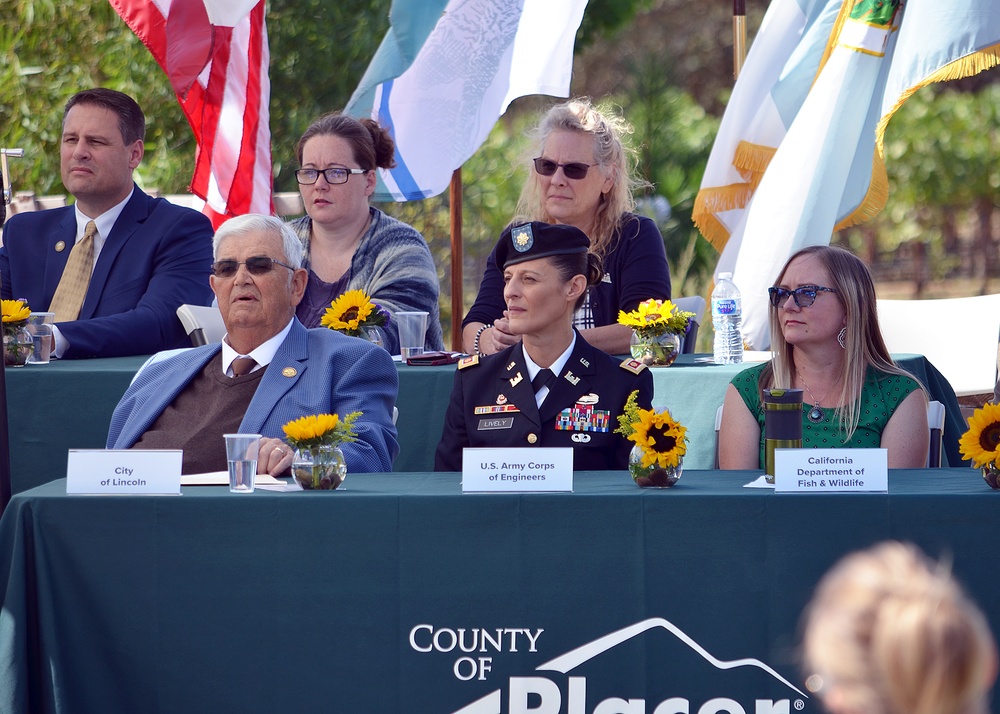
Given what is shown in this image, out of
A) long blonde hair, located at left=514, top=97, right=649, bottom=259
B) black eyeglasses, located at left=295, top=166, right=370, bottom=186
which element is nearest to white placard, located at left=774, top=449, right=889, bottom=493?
long blonde hair, located at left=514, top=97, right=649, bottom=259

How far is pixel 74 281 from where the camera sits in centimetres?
492

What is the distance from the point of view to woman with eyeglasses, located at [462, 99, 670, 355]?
4.85m

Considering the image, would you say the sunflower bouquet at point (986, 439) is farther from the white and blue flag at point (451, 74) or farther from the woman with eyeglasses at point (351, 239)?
the white and blue flag at point (451, 74)

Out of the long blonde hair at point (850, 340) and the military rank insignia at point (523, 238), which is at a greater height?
the military rank insignia at point (523, 238)

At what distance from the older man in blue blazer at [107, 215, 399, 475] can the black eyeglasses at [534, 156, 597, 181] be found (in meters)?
1.37

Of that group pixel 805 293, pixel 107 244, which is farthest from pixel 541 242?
pixel 107 244

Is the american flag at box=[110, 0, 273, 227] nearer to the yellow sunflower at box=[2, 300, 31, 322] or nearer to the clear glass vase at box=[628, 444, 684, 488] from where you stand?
the yellow sunflower at box=[2, 300, 31, 322]

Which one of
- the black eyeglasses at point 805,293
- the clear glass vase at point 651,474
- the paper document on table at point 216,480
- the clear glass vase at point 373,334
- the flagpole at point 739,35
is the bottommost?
the paper document on table at point 216,480

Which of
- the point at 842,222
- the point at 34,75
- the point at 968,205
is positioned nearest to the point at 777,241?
the point at 842,222

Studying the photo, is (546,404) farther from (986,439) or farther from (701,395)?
(986,439)

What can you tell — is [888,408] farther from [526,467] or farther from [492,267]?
[492,267]

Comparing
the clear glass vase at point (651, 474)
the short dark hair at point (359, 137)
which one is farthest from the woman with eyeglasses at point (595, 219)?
the clear glass vase at point (651, 474)

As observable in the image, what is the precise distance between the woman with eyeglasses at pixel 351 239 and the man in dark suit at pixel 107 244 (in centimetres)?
40

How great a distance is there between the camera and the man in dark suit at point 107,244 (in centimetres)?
486
